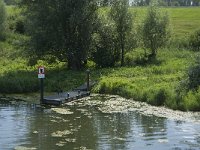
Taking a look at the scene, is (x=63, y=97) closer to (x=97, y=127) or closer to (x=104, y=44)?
(x=97, y=127)

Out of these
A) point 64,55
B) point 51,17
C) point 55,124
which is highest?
point 51,17

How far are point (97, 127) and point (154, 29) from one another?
90.4ft

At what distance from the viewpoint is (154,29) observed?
48.6 metres

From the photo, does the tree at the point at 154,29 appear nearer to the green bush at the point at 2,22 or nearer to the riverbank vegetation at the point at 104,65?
the riverbank vegetation at the point at 104,65

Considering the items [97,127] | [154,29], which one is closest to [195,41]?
[154,29]

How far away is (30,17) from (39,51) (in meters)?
3.42

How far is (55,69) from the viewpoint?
141 feet

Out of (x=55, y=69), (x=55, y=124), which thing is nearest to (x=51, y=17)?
(x=55, y=69)

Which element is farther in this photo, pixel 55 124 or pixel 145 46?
pixel 145 46

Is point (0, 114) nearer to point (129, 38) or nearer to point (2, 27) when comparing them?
point (129, 38)

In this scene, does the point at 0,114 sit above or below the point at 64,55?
below

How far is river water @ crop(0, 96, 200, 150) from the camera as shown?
19.4m

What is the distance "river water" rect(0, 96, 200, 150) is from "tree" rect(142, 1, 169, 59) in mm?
20256

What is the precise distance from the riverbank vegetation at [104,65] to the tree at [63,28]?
0.30 ft
